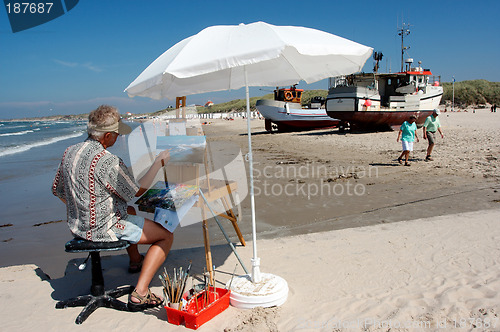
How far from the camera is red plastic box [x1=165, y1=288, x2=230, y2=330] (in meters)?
2.81

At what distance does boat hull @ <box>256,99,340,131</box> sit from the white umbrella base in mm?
21572

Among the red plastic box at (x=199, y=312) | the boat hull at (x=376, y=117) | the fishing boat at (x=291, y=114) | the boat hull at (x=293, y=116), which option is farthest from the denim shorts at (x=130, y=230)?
the boat hull at (x=293, y=116)

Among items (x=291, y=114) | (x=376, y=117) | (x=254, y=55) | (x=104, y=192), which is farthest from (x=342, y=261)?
(x=291, y=114)

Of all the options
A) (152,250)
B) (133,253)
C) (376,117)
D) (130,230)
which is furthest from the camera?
(376,117)

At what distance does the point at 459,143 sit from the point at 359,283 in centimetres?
1273

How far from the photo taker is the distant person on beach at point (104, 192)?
9.32ft

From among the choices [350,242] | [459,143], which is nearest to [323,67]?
[350,242]

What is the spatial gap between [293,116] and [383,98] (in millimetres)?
6086

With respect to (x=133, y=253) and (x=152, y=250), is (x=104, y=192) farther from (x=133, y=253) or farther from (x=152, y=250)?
(x=133, y=253)

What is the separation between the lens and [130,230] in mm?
2992

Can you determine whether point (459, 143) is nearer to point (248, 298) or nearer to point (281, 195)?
point (281, 195)

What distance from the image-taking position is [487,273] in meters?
3.38
